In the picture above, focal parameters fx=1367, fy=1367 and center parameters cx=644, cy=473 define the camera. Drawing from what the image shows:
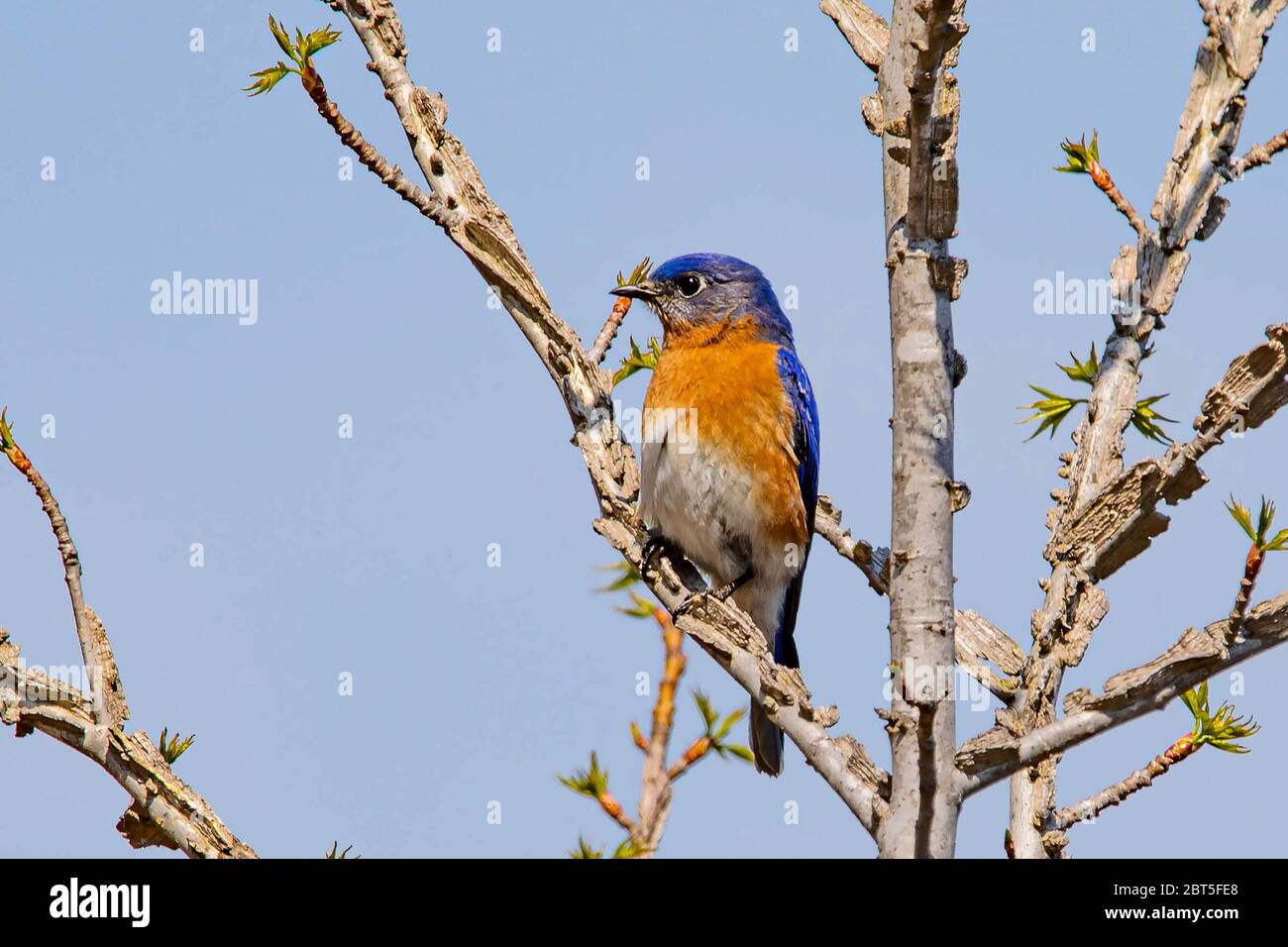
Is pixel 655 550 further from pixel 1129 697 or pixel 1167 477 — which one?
pixel 1129 697

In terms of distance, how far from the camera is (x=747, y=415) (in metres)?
7.16

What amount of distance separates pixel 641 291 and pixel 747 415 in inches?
43.9

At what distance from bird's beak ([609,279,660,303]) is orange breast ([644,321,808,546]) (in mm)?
488

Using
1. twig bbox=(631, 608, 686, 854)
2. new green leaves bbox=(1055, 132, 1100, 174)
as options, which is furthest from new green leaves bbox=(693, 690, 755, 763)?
new green leaves bbox=(1055, 132, 1100, 174)

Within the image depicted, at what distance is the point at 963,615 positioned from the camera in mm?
5387

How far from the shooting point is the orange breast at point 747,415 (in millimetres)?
7129

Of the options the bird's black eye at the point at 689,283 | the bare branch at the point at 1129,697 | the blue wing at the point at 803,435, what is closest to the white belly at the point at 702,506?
the blue wing at the point at 803,435

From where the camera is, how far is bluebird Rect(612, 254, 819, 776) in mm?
7105

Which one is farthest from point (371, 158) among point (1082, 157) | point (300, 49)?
point (1082, 157)

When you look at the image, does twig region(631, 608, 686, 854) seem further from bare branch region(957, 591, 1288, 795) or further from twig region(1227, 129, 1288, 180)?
twig region(1227, 129, 1288, 180)

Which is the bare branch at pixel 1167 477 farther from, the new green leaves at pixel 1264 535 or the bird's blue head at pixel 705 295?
the bird's blue head at pixel 705 295
